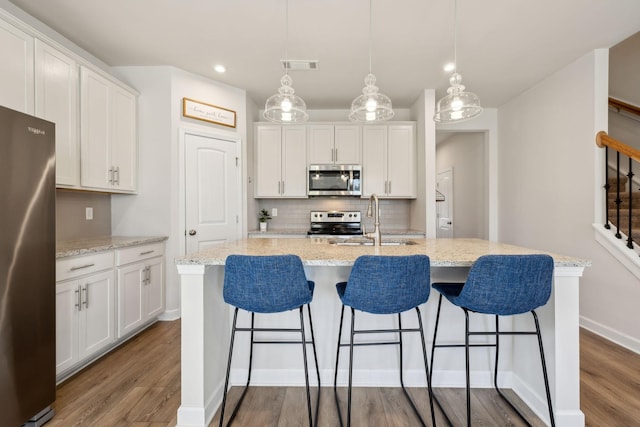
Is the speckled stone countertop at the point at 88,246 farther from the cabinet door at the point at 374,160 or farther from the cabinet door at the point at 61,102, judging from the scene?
the cabinet door at the point at 374,160

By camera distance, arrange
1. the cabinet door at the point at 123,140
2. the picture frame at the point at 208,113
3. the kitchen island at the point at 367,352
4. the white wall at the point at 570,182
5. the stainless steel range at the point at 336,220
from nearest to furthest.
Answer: the kitchen island at the point at 367,352 < the white wall at the point at 570,182 < the cabinet door at the point at 123,140 < the picture frame at the point at 208,113 < the stainless steel range at the point at 336,220

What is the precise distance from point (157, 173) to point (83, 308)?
1502mm

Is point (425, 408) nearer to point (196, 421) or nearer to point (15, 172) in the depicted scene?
point (196, 421)

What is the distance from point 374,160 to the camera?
13.3 feet

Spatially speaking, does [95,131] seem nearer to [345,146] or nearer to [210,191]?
[210,191]

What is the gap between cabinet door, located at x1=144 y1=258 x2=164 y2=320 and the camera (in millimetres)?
2805

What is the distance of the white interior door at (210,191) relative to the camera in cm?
322

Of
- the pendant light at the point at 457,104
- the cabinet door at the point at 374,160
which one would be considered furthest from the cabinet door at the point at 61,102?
the cabinet door at the point at 374,160

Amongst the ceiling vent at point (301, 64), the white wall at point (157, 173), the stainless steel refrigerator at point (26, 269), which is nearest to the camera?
the stainless steel refrigerator at point (26, 269)

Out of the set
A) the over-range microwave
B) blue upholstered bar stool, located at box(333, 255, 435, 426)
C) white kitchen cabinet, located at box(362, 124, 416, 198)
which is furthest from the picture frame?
blue upholstered bar stool, located at box(333, 255, 435, 426)

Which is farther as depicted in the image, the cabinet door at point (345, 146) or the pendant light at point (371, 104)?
the cabinet door at point (345, 146)

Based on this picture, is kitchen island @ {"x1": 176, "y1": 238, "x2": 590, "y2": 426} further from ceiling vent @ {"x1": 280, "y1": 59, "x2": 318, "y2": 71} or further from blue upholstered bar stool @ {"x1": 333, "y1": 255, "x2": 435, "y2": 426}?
ceiling vent @ {"x1": 280, "y1": 59, "x2": 318, "y2": 71}

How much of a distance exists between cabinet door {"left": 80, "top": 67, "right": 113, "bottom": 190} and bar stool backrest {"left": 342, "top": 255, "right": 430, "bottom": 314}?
8.12ft

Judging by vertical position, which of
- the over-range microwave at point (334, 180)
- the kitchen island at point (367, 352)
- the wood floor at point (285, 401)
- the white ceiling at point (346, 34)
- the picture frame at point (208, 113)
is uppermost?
the white ceiling at point (346, 34)
